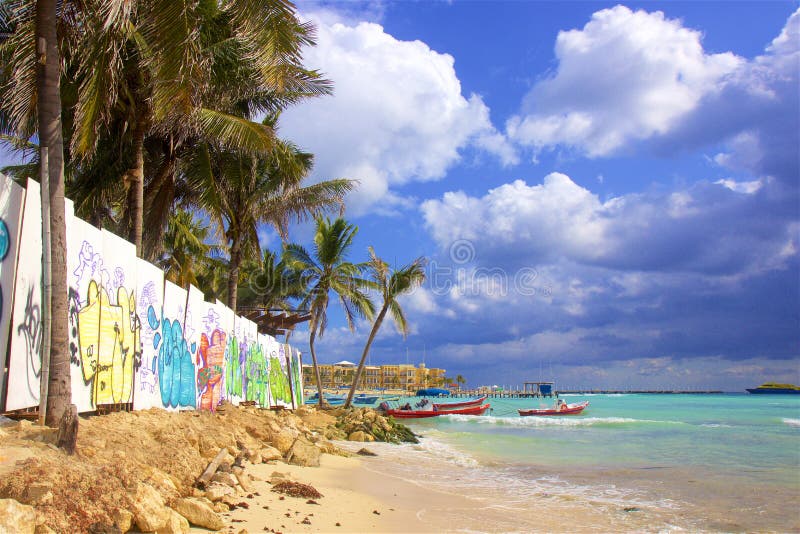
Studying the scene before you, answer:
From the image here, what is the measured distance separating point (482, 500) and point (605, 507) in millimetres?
2414

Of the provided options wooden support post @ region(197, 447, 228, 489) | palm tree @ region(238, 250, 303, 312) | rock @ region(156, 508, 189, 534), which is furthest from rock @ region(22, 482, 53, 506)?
palm tree @ region(238, 250, 303, 312)

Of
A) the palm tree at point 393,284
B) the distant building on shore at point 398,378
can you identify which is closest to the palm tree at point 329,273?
the palm tree at point 393,284

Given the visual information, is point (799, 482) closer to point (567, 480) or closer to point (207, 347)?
point (567, 480)

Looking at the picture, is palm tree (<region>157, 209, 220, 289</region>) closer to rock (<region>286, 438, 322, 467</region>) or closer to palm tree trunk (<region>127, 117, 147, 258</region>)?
palm tree trunk (<region>127, 117, 147, 258</region>)

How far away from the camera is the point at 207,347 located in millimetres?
14164

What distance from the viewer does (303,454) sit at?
11.2 m

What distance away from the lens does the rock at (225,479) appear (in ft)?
22.7

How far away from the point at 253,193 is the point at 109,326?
434 inches

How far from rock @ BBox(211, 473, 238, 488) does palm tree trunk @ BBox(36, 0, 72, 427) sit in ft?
6.11

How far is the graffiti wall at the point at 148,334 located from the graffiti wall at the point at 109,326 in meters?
0.02

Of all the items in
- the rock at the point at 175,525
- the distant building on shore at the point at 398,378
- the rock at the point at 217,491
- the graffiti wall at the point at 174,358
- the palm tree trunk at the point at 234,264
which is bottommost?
the distant building on shore at the point at 398,378

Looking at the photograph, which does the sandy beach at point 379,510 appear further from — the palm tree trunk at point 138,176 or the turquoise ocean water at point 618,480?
the palm tree trunk at point 138,176

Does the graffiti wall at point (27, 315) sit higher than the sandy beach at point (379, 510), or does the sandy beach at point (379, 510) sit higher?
the graffiti wall at point (27, 315)

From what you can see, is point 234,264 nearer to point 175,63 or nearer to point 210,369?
point 210,369
